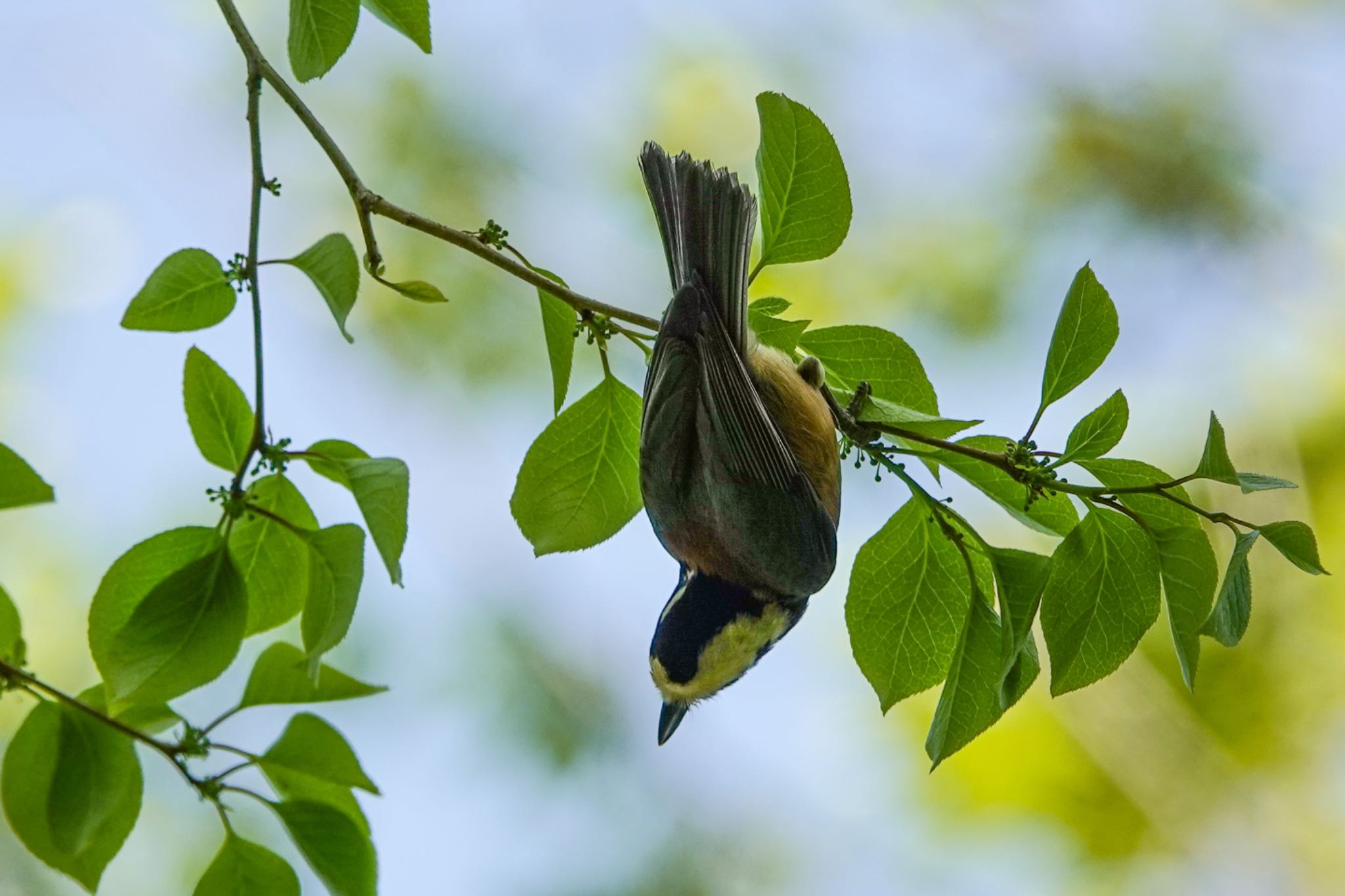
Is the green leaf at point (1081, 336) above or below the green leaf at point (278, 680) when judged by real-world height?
above

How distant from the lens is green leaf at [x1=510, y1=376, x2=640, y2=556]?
1.48 m

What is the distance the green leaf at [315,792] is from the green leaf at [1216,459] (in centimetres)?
88

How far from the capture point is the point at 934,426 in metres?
1.24

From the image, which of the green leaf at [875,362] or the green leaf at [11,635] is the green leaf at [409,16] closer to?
the green leaf at [875,362]

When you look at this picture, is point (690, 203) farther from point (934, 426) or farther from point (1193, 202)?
point (1193, 202)

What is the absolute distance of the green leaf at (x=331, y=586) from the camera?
1072mm

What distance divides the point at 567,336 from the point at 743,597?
2.49 ft

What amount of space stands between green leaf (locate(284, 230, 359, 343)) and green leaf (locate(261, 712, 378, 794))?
0.39 m

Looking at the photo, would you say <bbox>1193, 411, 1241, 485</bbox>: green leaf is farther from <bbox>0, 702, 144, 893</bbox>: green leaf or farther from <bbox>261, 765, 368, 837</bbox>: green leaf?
<bbox>0, 702, 144, 893</bbox>: green leaf

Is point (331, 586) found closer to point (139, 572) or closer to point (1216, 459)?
point (139, 572)

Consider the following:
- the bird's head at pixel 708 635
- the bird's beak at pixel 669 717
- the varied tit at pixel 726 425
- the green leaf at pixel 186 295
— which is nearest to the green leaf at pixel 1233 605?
the varied tit at pixel 726 425

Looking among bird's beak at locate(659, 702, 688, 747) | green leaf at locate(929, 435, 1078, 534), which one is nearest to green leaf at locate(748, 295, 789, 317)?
green leaf at locate(929, 435, 1078, 534)

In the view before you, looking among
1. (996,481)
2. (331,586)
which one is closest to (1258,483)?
(996,481)

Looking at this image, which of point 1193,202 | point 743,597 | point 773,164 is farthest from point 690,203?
point 1193,202
